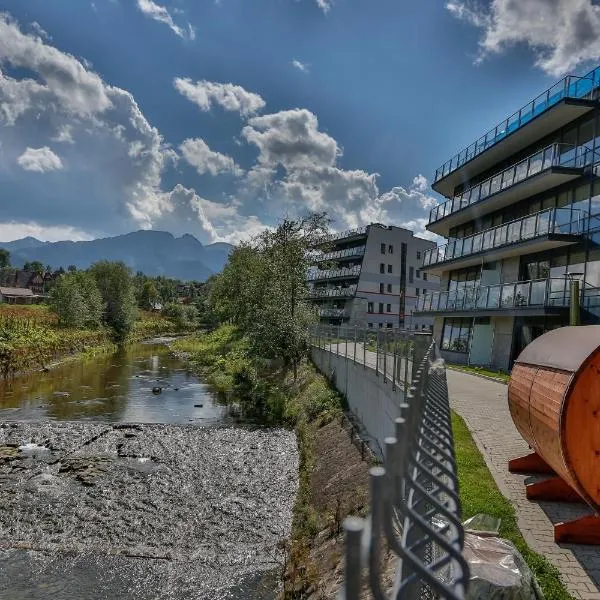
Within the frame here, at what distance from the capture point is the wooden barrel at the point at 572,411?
5.79 m

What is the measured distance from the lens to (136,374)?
34.8m

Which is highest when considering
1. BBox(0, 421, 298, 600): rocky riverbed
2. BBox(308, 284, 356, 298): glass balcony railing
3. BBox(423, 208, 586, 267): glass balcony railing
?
BBox(423, 208, 586, 267): glass balcony railing

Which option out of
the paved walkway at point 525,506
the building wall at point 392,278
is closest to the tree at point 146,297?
the building wall at point 392,278

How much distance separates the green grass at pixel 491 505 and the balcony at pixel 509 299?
41.2ft

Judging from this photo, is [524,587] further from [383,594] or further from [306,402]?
[306,402]

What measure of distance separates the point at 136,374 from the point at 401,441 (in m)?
35.3

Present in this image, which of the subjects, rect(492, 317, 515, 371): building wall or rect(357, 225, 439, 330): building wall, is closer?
rect(492, 317, 515, 371): building wall

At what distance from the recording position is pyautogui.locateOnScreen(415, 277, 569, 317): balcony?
21000 millimetres

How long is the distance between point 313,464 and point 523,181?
17889mm

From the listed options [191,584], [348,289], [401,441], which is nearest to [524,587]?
[401,441]

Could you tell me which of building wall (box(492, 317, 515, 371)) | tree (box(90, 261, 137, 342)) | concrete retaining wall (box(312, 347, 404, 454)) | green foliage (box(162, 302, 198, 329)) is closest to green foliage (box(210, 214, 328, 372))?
concrete retaining wall (box(312, 347, 404, 454))

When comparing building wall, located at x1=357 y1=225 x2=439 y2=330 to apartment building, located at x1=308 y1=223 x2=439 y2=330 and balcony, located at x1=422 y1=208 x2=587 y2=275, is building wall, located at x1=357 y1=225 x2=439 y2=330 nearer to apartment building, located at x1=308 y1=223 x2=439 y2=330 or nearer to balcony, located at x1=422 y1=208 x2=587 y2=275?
apartment building, located at x1=308 y1=223 x2=439 y2=330

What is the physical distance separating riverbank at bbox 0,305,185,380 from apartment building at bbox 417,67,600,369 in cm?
2779

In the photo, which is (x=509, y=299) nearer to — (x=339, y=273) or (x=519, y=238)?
(x=519, y=238)
